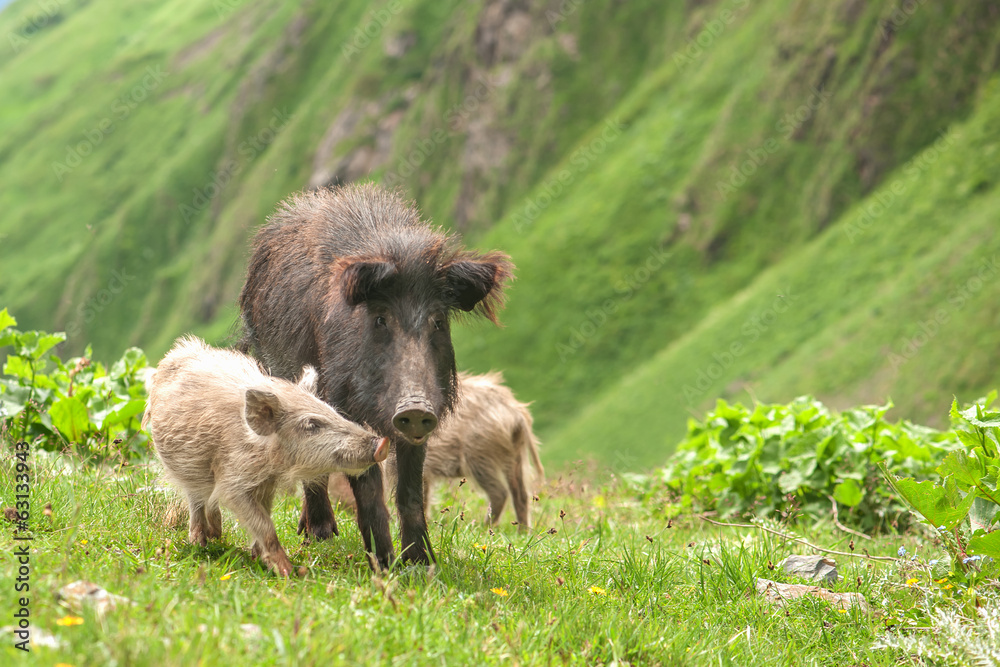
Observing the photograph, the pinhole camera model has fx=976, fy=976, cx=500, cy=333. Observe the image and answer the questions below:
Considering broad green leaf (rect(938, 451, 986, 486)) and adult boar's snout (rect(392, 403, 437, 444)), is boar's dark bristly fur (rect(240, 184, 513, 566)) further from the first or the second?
broad green leaf (rect(938, 451, 986, 486))

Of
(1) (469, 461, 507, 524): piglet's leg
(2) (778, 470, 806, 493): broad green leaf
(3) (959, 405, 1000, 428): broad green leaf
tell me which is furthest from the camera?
(1) (469, 461, 507, 524): piglet's leg

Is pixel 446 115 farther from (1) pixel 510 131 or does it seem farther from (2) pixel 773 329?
(2) pixel 773 329

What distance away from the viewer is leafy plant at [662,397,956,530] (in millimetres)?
9156

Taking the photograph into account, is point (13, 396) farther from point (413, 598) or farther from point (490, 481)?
point (413, 598)

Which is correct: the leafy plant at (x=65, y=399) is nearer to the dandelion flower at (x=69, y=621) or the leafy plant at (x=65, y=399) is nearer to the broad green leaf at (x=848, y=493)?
the dandelion flower at (x=69, y=621)

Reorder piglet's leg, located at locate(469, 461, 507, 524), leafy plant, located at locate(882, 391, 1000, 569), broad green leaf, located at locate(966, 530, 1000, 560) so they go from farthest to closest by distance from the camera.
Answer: piglet's leg, located at locate(469, 461, 507, 524) < leafy plant, located at locate(882, 391, 1000, 569) < broad green leaf, located at locate(966, 530, 1000, 560)

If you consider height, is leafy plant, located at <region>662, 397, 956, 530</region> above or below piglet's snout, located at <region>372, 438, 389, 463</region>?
below

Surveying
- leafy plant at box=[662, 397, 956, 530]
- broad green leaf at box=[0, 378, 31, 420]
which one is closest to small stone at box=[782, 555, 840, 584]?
leafy plant at box=[662, 397, 956, 530]

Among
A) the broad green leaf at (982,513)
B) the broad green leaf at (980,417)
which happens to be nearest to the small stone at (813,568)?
the broad green leaf at (982,513)

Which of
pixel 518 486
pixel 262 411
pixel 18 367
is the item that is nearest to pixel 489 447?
pixel 518 486

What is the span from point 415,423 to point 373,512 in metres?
0.82

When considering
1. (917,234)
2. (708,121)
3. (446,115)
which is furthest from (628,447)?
(446,115)

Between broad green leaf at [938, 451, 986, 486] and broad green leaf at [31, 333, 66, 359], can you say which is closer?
broad green leaf at [938, 451, 986, 486]

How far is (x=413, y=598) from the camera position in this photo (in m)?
4.99
